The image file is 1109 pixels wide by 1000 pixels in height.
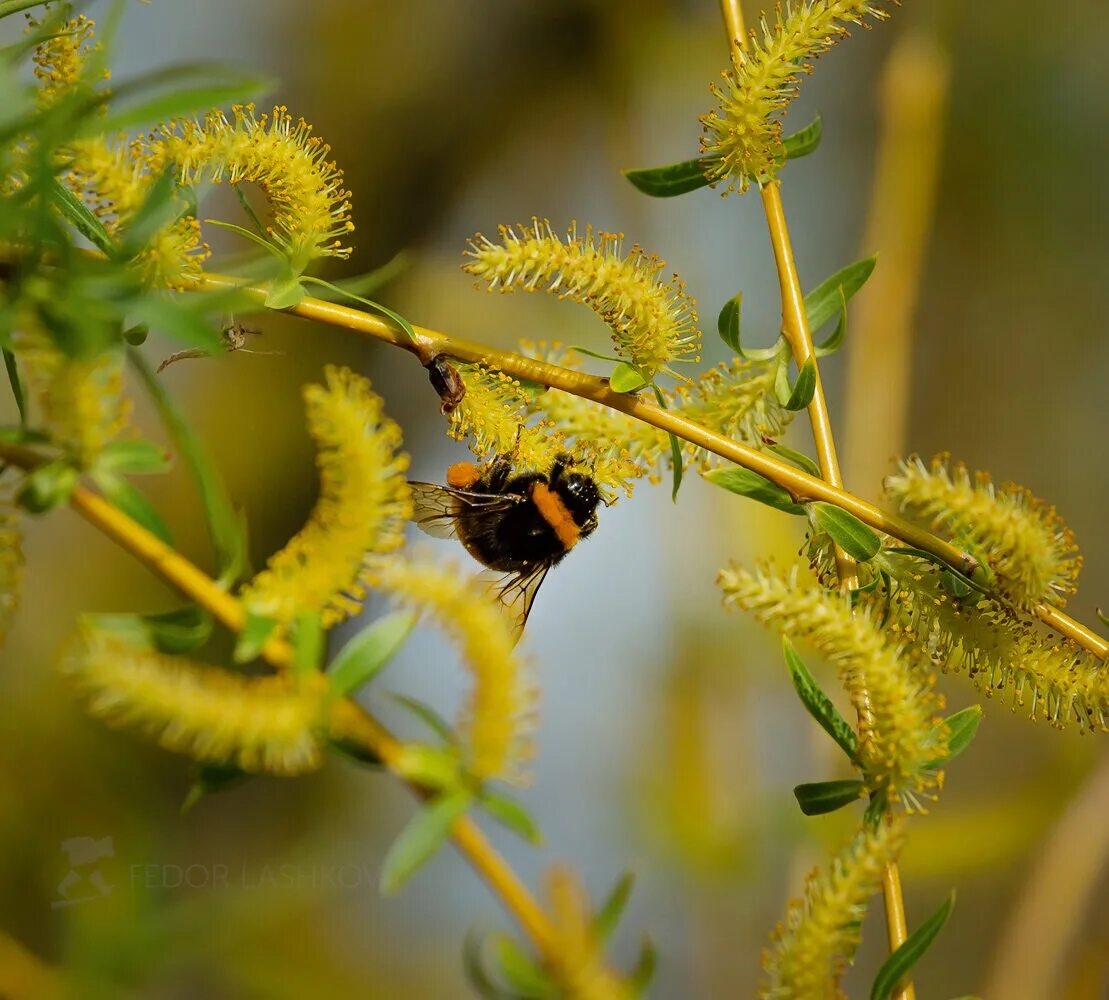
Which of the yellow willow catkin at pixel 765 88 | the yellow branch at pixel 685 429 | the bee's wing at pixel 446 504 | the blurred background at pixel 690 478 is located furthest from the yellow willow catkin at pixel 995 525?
the blurred background at pixel 690 478

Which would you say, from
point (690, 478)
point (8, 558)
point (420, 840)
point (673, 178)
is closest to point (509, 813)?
point (420, 840)

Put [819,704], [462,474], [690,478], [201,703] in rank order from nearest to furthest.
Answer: [201,703], [819,704], [462,474], [690,478]

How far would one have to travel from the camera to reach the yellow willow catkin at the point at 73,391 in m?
0.21

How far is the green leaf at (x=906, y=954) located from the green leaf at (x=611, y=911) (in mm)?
95

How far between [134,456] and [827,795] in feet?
0.72

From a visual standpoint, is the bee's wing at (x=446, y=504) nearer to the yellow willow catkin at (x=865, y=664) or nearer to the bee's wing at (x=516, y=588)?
the bee's wing at (x=516, y=588)

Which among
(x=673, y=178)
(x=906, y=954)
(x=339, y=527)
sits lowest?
(x=906, y=954)

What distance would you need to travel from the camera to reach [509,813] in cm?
22

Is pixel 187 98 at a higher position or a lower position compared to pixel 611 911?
higher

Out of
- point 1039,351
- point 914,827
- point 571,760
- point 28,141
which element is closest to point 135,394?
point 571,760

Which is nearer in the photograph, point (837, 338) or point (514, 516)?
point (837, 338)

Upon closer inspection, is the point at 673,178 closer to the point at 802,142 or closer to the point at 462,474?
the point at 802,142

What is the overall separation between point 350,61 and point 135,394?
0.45m

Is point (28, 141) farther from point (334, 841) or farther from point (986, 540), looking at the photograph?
point (334, 841)
